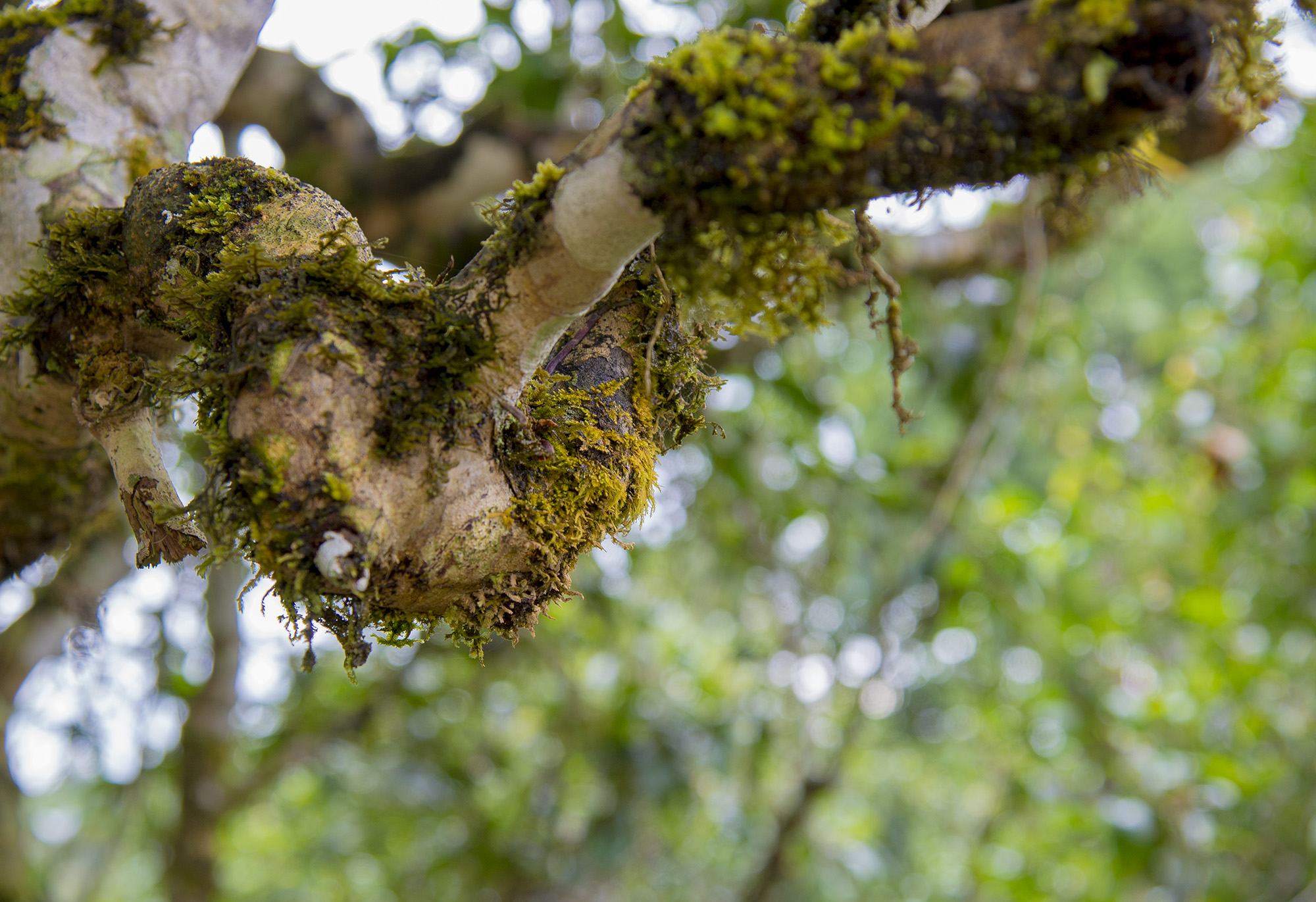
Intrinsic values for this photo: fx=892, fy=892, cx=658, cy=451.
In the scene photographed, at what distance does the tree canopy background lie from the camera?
3.18 meters

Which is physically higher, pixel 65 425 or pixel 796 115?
pixel 796 115

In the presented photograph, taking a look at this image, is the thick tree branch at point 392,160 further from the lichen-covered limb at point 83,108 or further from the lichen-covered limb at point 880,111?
the lichen-covered limb at point 880,111

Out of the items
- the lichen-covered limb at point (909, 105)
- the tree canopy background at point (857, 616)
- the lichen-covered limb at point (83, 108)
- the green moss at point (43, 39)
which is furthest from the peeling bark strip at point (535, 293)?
the tree canopy background at point (857, 616)

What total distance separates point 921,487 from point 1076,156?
3.01m

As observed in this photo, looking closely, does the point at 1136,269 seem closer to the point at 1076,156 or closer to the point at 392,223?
the point at 392,223

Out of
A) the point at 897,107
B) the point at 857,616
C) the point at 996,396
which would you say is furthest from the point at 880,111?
the point at 857,616

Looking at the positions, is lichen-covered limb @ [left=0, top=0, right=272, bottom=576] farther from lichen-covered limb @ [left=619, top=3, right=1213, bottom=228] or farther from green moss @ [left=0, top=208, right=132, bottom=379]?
lichen-covered limb @ [left=619, top=3, right=1213, bottom=228]

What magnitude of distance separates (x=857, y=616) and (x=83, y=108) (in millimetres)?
3101

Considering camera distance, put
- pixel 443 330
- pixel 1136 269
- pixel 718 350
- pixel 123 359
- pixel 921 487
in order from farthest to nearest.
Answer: pixel 1136 269 < pixel 921 487 < pixel 718 350 < pixel 123 359 < pixel 443 330

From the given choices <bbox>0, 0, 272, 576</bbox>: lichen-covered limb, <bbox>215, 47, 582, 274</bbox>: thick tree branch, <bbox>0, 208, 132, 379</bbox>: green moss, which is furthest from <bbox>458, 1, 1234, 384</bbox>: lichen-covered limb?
<bbox>215, 47, 582, 274</bbox>: thick tree branch

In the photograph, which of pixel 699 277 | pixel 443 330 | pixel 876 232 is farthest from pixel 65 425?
pixel 876 232

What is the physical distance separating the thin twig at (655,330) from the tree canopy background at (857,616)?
1706 mm

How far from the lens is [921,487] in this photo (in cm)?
364

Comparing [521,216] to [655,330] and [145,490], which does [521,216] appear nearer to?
[655,330]
